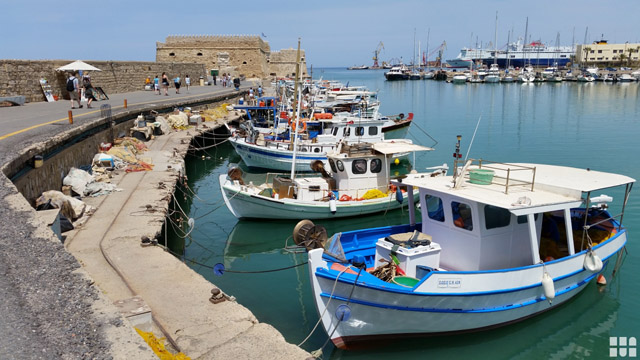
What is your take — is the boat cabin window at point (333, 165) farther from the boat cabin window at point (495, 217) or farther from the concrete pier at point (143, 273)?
the boat cabin window at point (495, 217)

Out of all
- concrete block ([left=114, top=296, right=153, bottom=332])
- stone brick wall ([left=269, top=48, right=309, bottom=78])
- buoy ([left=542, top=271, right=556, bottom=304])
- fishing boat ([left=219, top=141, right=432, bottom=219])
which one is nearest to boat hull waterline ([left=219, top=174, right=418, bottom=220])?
fishing boat ([left=219, top=141, right=432, bottom=219])

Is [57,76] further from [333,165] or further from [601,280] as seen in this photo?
[601,280]

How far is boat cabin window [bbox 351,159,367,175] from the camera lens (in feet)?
48.2

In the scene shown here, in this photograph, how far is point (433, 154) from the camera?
88.8 ft

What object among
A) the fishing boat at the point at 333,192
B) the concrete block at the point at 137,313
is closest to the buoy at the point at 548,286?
the concrete block at the point at 137,313

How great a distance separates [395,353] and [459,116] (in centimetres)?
3908

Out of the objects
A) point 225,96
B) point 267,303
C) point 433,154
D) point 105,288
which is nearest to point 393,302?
point 267,303

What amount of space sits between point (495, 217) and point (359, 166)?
6.96m

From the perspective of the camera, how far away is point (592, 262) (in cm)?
873

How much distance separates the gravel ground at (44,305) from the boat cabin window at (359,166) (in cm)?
930

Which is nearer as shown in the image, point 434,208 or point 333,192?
point 434,208

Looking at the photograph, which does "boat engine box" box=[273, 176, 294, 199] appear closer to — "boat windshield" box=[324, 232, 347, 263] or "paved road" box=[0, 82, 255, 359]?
"boat windshield" box=[324, 232, 347, 263]

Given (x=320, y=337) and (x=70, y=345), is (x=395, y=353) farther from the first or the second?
(x=70, y=345)

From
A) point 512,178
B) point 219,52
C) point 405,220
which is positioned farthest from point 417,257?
point 219,52
